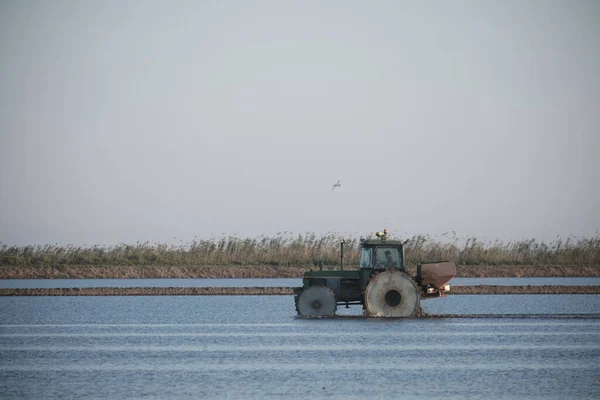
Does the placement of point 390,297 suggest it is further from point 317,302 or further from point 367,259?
point 317,302

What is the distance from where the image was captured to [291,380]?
84.0ft

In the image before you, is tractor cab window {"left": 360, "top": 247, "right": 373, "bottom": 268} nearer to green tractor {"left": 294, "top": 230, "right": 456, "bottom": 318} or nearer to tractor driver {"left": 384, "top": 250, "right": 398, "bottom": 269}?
green tractor {"left": 294, "top": 230, "right": 456, "bottom": 318}

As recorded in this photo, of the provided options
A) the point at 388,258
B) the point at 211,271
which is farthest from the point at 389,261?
the point at 211,271

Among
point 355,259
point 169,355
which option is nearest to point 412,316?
point 169,355

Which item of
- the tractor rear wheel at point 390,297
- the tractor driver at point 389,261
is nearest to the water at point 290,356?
the tractor rear wheel at point 390,297

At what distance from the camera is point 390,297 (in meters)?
35.5

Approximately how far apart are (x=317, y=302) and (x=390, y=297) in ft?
9.32

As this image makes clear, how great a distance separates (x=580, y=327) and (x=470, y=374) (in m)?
13.7

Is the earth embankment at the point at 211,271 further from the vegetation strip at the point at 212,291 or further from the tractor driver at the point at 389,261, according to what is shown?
the tractor driver at the point at 389,261

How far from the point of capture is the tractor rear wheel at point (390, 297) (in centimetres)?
3531

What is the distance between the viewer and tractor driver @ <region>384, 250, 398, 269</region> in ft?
117

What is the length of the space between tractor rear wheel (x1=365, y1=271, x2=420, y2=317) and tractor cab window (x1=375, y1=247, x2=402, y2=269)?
506mm

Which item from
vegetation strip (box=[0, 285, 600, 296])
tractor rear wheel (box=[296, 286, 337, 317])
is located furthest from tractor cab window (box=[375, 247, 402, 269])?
A: vegetation strip (box=[0, 285, 600, 296])

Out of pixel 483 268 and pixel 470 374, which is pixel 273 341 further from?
pixel 483 268
